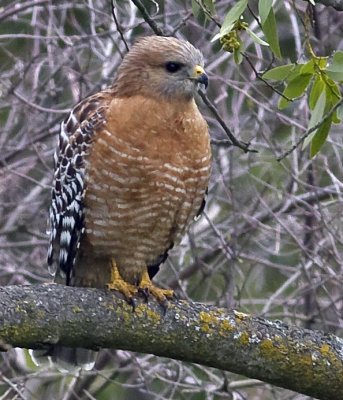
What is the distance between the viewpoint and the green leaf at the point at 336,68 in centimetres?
373

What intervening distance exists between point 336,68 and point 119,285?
1.41 m

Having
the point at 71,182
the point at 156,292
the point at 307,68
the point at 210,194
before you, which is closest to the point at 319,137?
the point at 307,68

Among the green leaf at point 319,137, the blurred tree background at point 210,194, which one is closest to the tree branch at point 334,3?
the green leaf at point 319,137

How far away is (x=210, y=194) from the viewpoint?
6.88 m

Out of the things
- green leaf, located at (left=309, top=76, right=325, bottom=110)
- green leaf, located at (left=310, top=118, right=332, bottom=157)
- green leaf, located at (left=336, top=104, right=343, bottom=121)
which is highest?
green leaf, located at (left=309, top=76, right=325, bottom=110)

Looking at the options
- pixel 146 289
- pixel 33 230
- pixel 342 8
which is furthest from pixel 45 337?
pixel 33 230

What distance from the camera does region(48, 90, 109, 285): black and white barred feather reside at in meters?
4.74

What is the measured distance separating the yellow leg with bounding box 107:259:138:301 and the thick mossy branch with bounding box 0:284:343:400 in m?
0.28

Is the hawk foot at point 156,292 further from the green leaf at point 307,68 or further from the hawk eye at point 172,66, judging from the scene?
the green leaf at point 307,68

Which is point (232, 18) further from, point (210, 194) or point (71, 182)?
point (210, 194)

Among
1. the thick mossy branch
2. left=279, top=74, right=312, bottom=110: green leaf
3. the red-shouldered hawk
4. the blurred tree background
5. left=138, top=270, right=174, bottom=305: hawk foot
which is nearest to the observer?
left=279, top=74, right=312, bottom=110: green leaf

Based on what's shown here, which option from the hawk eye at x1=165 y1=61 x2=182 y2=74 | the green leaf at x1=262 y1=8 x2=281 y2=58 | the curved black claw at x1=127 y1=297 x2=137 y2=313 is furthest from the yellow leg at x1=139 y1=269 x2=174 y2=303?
the green leaf at x1=262 y1=8 x2=281 y2=58

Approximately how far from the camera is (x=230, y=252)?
627 cm

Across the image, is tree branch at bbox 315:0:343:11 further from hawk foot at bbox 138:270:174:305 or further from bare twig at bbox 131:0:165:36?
hawk foot at bbox 138:270:174:305
